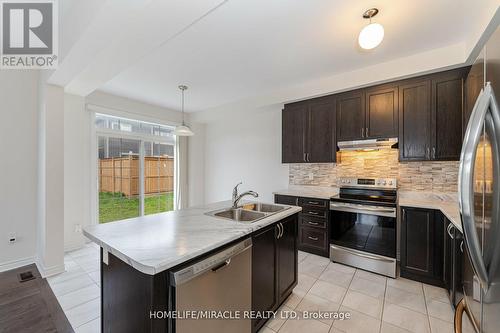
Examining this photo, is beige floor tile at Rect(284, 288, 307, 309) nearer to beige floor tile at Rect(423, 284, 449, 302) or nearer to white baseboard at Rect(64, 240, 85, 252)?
beige floor tile at Rect(423, 284, 449, 302)

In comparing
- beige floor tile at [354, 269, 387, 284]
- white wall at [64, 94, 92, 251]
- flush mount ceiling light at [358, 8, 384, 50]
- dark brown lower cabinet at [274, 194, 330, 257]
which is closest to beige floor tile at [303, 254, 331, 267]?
dark brown lower cabinet at [274, 194, 330, 257]

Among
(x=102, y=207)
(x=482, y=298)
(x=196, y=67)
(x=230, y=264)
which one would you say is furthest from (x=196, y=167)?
(x=482, y=298)

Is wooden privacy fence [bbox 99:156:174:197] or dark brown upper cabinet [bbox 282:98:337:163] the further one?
wooden privacy fence [bbox 99:156:174:197]

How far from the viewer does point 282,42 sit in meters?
2.25

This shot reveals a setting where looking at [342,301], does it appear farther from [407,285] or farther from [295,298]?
[407,285]

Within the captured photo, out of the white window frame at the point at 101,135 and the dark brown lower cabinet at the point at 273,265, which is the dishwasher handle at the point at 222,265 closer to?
the dark brown lower cabinet at the point at 273,265

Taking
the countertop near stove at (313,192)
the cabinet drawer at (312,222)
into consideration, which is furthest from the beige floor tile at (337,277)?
the countertop near stove at (313,192)

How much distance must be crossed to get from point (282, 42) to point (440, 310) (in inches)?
118

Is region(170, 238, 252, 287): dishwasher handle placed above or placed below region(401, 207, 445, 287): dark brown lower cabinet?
above

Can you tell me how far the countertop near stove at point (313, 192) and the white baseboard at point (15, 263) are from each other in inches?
142

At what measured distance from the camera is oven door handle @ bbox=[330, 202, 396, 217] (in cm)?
256

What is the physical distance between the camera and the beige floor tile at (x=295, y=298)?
208 cm

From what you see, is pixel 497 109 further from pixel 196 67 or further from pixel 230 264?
pixel 196 67

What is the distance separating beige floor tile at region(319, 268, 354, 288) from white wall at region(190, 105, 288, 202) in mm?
1769
